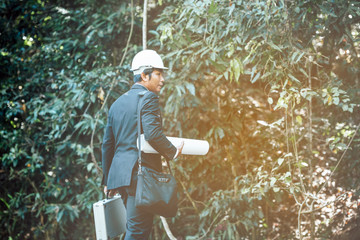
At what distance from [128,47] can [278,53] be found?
182 cm

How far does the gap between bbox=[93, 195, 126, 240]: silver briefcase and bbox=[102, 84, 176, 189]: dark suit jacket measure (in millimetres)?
151

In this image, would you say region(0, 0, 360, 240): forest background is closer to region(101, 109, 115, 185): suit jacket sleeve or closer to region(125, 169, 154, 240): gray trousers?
region(101, 109, 115, 185): suit jacket sleeve

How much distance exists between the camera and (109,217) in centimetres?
286

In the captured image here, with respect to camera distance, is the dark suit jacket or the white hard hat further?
the white hard hat

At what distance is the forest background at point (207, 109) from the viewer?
3355 mm

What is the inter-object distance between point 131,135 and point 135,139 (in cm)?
4

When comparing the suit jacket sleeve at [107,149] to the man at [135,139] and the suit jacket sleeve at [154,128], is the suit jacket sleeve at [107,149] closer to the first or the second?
the man at [135,139]

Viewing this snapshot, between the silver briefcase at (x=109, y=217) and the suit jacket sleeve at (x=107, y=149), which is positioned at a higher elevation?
the suit jacket sleeve at (x=107, y=149)

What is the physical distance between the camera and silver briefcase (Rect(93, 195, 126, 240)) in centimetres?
280

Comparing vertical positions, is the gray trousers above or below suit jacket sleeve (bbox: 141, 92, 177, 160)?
below

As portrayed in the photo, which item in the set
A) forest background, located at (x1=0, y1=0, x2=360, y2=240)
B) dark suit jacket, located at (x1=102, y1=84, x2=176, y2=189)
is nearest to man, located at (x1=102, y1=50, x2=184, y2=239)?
dark suit jacket, located at (x1=102, y1=84, x2=176, y2=189)

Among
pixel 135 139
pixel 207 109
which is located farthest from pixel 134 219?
pixel 207 109

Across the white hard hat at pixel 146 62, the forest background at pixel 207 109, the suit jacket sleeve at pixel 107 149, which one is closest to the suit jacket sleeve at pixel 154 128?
the white hard hat at pixel 146 62

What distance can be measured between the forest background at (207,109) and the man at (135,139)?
0.73 m
